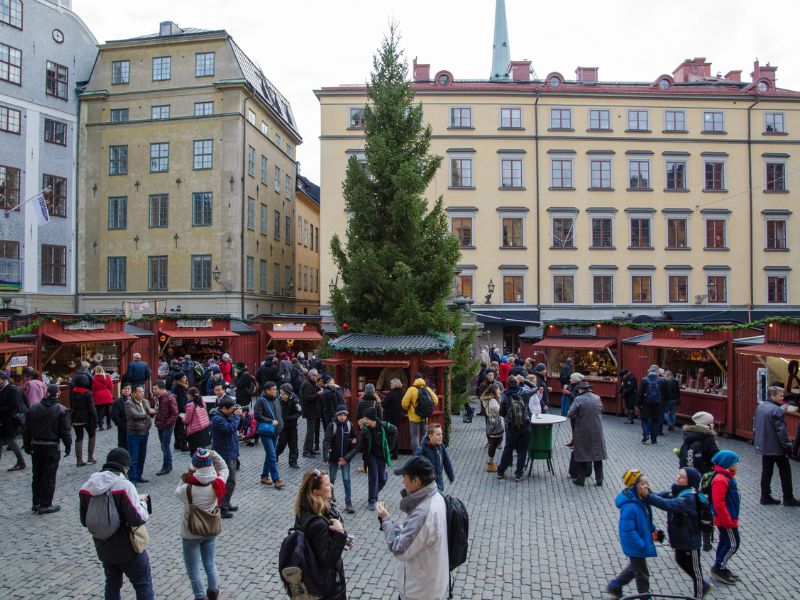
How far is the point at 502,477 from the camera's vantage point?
467 inches

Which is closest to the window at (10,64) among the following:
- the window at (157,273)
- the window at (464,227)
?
the window at (157,273)

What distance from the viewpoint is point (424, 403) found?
1262 cm

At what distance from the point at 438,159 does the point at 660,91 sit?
2825 centimetres

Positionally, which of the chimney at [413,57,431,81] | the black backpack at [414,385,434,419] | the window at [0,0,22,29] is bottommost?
the black backpack at [414,385,434,419]

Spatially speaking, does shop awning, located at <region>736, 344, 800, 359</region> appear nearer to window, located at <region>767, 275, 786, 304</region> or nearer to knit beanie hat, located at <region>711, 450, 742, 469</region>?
knit beanie hat, located at <region>711, 450, 742, 469</region>

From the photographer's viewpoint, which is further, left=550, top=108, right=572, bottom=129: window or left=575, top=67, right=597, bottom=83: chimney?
left=575, top=67, right=597, bottom=83: chimney

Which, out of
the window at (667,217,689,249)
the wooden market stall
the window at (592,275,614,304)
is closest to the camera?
the wooden market stall

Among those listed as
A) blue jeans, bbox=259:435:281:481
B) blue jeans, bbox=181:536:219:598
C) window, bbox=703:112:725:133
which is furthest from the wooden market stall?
window, bbox=703:112:725:133

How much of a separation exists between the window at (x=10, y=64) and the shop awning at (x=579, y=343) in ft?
105

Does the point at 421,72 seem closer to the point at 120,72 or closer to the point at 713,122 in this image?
the point at 120,72

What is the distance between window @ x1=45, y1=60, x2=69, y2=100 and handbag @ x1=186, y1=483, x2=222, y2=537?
3826cm

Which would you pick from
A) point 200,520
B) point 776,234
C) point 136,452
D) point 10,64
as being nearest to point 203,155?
point 10,64

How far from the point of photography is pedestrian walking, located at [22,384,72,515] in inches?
369

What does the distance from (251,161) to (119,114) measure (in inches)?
333
